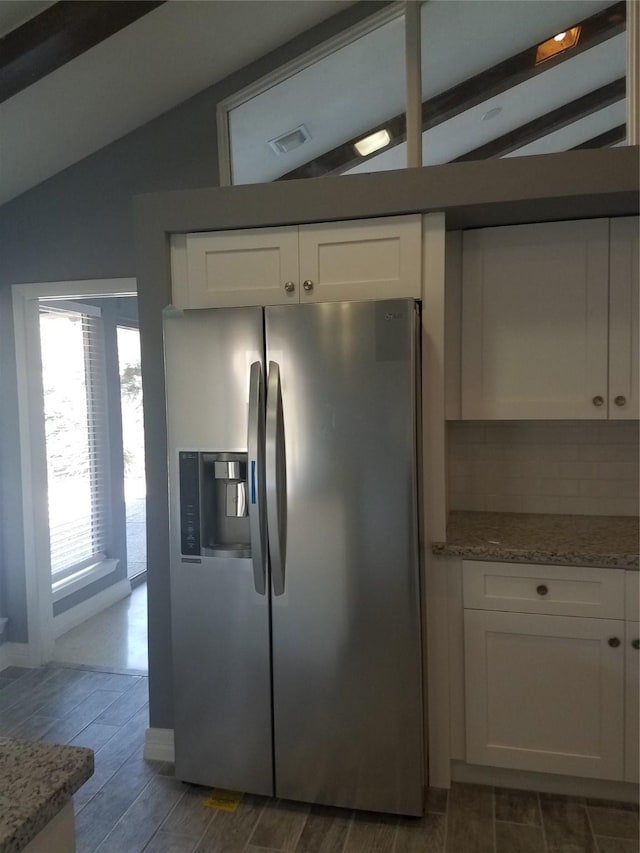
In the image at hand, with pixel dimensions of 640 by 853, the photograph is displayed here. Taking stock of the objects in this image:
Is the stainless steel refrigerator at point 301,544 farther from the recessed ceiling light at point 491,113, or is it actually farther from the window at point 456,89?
the recessed ceiling light at point 491,113

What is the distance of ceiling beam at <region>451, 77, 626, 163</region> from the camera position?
220 cm

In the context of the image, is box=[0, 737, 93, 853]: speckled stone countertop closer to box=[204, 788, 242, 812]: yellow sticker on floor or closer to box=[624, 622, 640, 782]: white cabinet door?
box=[204, 788, 242, 812]: yellow sticker on floor

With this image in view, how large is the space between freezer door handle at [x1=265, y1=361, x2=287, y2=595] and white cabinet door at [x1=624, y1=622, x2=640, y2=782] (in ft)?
4.03

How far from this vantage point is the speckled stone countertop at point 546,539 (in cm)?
207

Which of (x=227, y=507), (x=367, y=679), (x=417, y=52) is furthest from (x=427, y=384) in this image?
(x=417, y=52)

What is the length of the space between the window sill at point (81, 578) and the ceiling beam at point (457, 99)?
2.95 meters

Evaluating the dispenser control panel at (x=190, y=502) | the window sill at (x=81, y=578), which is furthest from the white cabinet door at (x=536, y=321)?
the window sill at (x=81, y=578)

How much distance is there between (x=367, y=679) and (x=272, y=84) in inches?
100

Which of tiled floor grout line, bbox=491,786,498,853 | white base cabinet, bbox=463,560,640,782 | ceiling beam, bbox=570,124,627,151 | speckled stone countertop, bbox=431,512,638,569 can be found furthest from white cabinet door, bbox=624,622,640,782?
ceiling beam, bbox=570,124,627,151

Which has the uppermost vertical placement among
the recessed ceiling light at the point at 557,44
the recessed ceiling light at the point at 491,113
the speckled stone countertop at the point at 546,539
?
the recessed ceiling light at the point at 557,44

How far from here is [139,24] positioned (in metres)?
2.40

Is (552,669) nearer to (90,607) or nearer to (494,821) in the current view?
(494,821)

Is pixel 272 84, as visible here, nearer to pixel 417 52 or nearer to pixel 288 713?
pixel 417 52

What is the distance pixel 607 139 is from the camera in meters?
2.15
